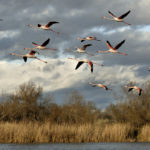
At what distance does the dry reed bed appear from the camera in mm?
27469

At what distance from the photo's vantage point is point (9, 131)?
2756 cm

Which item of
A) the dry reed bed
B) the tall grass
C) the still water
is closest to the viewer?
the still water

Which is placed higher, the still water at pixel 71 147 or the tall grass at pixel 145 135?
the tall grass at pixel 145 135

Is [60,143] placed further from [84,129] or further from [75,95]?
[75,95]

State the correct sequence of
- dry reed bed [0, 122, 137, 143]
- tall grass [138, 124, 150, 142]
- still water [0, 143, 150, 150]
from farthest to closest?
tall grass [138, 124, 150, 142] → dry reed bed [0, 122, 137, 143] → still water [0, 143, 150, 150]

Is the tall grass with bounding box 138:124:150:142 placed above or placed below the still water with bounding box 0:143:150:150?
above

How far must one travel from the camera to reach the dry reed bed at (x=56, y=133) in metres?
27.5

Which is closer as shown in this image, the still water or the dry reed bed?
the still water

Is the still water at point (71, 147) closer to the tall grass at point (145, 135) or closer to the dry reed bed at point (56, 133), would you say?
the dry reed bed at point (56, 133)

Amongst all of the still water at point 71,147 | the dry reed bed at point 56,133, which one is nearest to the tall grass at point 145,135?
the dry reed bed at point 56,133

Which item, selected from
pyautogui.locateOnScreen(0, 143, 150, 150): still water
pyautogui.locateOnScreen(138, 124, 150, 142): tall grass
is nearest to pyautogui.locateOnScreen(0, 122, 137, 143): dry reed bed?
pyautogui.locateOnScreen(0, 143, 150, 150): still water

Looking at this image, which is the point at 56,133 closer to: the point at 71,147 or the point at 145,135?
the point at 71,147

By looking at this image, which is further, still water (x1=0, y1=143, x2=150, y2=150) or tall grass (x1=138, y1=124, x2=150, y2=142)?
tall grass (x1=138, y1=124, x2=150, y2=142)

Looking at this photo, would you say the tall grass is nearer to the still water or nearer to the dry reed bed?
the dry reed bed
